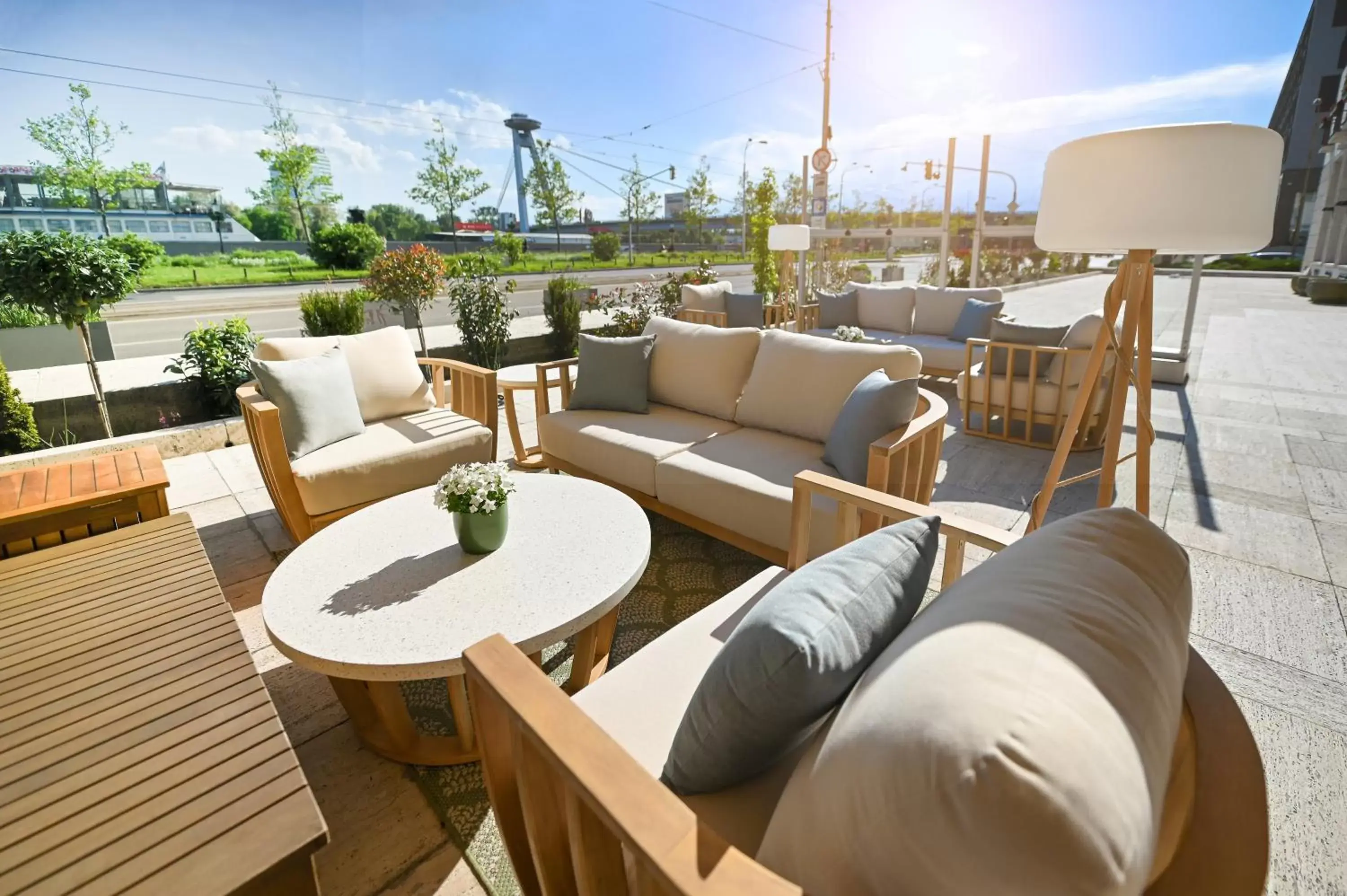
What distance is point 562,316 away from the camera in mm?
6402

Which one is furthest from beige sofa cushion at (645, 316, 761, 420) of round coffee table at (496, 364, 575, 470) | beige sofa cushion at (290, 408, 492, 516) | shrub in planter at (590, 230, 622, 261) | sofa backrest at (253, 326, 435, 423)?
shrub in planter at (590, 230, 622, 261)

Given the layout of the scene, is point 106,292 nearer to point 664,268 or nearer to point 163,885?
point 163,885

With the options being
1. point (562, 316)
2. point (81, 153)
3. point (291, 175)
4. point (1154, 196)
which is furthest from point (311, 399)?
point (291, 175)

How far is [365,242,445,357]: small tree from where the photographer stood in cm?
477

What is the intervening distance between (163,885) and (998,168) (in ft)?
29.0

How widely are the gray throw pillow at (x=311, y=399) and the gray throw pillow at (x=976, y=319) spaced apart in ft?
15.4

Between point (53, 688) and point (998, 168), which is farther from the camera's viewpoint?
point (998, 168)

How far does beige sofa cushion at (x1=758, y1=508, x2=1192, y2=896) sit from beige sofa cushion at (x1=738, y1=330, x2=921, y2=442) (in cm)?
178

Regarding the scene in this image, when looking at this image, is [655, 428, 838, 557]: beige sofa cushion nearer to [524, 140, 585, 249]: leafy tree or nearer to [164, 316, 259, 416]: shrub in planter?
[164, 316, 259, 416]: shrub in planter

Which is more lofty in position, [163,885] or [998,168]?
[998,168]

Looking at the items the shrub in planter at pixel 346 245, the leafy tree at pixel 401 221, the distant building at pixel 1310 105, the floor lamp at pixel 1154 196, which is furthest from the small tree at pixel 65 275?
the leafy tree at pixel 401 221

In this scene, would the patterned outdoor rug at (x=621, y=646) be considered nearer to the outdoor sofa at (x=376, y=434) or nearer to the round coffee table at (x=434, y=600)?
the round coffee table at (x=434, y=600)

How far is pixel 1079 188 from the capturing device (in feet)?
5.57

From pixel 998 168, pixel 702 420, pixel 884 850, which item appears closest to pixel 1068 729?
pixel 884 850
